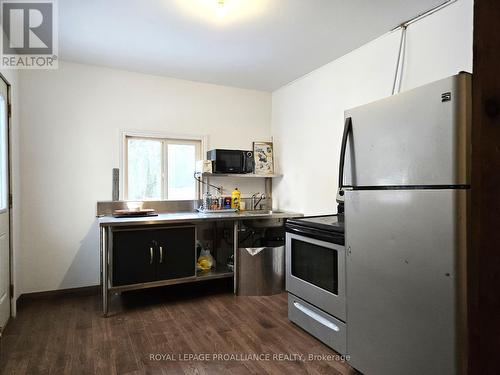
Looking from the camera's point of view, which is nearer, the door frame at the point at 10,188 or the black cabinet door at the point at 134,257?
the door frame at the point at 10,188

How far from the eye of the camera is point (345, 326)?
1962mm

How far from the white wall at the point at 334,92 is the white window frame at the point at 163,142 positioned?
3.44 feet

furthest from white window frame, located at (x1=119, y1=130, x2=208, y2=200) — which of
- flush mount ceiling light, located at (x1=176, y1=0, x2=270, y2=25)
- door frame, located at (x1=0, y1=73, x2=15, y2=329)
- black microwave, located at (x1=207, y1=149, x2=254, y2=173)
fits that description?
flush mount ceiling light, located at (x1=176, y1=0, x2=270, y2=25)

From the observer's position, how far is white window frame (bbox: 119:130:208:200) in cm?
341

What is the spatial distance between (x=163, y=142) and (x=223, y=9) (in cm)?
188

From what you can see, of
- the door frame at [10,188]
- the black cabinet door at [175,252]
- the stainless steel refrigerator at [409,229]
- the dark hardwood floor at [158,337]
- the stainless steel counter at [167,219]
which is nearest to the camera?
the stainless steel refrigerator at [409,229]

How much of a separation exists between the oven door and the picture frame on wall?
64.2 inches

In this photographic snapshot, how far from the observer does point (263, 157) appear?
4.16m

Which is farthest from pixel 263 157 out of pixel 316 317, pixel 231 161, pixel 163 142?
pixel 316 317

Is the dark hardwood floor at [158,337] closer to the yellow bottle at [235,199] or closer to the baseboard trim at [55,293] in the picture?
the baseboard trim at [55,293]

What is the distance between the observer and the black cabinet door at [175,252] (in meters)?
2.92

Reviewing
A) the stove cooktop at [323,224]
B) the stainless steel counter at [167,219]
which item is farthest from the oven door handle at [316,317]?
the stainless steel counter at [167,219]

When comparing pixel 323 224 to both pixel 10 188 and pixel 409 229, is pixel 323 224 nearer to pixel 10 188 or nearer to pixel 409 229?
pixel 409 229

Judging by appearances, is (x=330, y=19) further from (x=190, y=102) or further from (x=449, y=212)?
(x=190, y=102)
